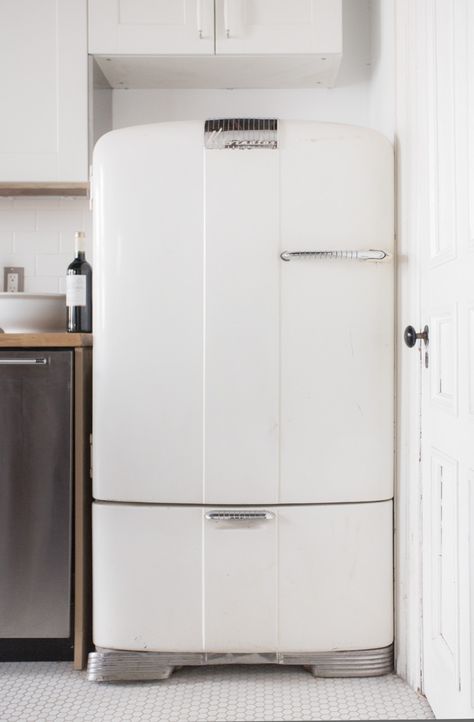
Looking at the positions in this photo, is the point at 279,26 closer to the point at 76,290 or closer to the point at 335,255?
the point at 335,255

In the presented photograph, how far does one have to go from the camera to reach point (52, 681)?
161 cm

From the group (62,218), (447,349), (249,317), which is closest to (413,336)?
(447,349)

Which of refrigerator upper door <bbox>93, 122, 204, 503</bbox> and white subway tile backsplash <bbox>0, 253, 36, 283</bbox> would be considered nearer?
refrigerator upper door <bbox>93, 122, 204, 503</bbox>

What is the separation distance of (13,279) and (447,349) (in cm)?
164

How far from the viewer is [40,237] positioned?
89.4 inches

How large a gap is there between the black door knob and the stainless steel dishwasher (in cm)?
90

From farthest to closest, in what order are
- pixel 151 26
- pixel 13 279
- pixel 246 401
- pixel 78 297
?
1. pixel 13 279
2. pixel 151 26
3. pixel 78 297
4. pixel 246 401

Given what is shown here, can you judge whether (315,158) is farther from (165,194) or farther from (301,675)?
(301,675)

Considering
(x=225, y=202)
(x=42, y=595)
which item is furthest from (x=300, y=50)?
(x=42, y=595)

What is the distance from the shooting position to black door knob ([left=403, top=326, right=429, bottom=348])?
1.47 meters

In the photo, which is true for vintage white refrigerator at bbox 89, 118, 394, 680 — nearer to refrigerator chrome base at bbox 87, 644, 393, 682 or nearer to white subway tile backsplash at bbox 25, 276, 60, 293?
refrigerator chrome base at bbox 87, 644, 393, 682

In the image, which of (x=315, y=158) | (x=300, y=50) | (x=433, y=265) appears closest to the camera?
(x=433, y=265)

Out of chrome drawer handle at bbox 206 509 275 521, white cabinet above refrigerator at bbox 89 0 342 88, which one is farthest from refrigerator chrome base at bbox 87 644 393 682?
white cabinet above refrigerator at bbox 89 0 342 88

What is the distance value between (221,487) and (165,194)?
2.64 ft
